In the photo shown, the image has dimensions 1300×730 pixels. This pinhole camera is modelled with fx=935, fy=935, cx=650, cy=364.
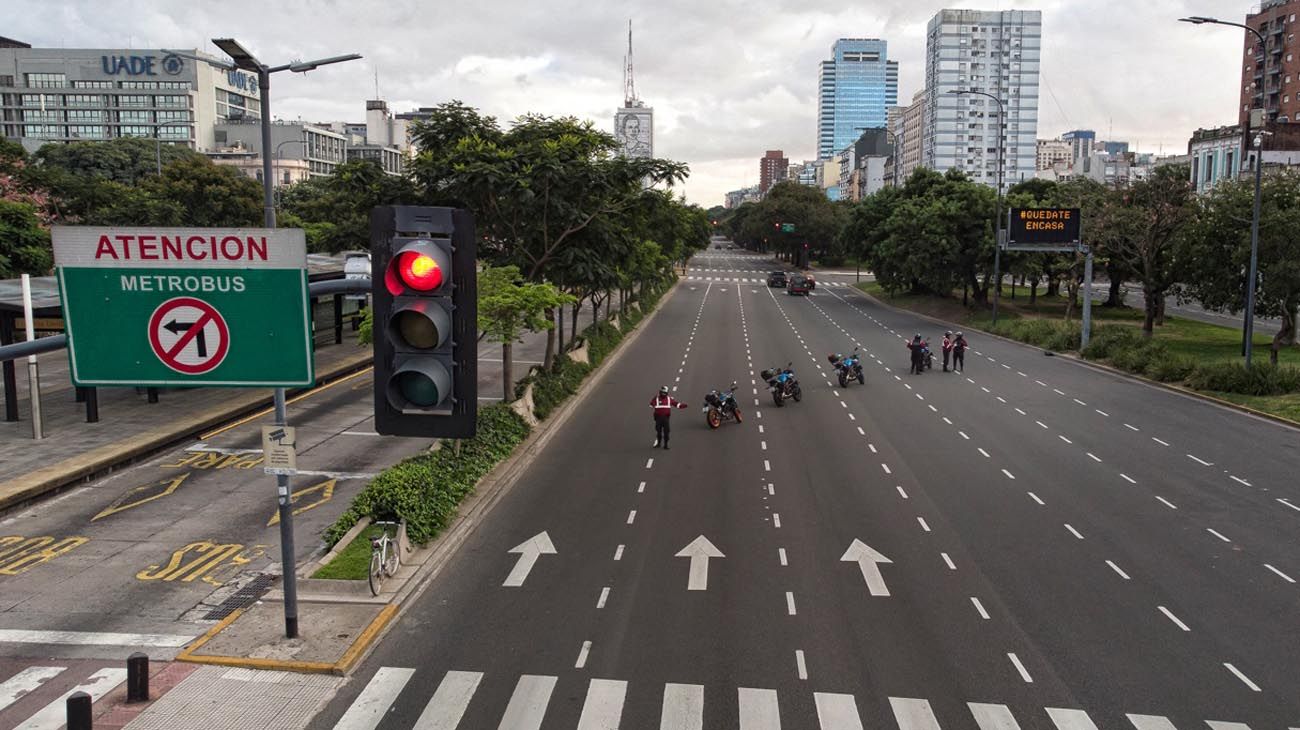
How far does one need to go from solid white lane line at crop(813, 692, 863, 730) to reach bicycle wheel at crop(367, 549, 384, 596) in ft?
22.8

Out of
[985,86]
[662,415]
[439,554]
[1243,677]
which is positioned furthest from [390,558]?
[985,86]

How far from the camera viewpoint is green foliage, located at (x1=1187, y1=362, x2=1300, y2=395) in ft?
110

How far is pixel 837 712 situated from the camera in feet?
36.2

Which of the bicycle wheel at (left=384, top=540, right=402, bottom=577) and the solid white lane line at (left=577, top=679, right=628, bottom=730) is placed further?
the bicycle wheel at (left=384, top=540, right=402, bottom=577)

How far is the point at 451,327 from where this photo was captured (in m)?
7.06

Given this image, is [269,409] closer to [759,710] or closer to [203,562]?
[203,562]

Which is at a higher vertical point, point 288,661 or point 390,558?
point 390,558

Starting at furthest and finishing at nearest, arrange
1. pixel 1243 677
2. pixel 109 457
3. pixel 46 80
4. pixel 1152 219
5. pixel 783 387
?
pixel 46 80
pixel 1152 219
pixel 783 387
pixel 109 457
pixel 1243 677

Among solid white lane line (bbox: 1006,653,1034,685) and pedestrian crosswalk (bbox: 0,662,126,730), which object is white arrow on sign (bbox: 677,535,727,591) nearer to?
solid white lane line (bbox: 1006,653,1034,685)

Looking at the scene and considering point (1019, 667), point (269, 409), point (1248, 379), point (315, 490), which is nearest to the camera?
point (1019, 667)

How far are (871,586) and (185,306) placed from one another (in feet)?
36.0

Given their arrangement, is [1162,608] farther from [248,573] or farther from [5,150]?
[5,150]

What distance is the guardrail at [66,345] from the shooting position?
32.1 feet

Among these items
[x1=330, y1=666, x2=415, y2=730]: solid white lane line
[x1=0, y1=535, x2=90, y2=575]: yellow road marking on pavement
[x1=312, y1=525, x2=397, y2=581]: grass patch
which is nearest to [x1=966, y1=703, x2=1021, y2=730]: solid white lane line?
[x1=330, y1=666, x2=415, y2=730]: solid white lane line
